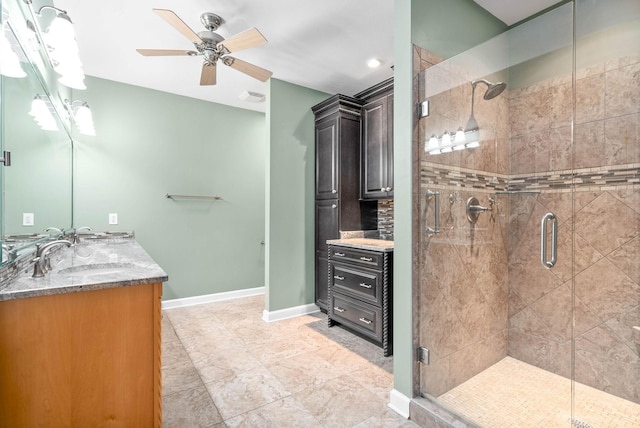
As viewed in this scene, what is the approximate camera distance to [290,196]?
3.46 meters

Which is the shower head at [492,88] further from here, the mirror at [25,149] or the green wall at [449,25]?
the mirror at [25,149]

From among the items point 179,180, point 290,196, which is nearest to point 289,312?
point 290,196

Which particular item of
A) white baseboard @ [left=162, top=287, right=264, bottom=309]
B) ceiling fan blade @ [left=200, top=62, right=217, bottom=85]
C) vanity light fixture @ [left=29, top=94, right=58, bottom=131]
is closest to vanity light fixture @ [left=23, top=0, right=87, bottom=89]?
vanity light fixture @ [left=29, top=94, right=58, bottom=131]

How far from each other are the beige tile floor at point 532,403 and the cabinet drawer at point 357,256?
1.02m

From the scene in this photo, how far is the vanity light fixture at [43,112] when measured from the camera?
173 cm

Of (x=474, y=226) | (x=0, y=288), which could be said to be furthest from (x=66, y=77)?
(x=474, y=226)

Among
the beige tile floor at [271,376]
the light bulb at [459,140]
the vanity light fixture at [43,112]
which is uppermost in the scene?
the vanity light fixture at [43,112]

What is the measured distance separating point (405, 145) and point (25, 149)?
2.07 meters

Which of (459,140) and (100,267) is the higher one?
(459,140)

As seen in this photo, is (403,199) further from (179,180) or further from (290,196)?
(179,180)

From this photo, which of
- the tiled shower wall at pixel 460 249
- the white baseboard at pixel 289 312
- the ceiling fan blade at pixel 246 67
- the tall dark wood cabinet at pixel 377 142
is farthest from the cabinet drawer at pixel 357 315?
the ceiling fan blade at pixel 246 67

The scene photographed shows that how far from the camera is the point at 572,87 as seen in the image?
2014 mm

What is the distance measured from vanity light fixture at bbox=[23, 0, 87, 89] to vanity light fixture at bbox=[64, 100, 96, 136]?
0.91 m

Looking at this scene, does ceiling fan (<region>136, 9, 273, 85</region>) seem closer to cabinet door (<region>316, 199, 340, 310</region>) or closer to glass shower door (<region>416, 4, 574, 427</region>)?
glass shower door (<region>416, 4, 574, 427</region>)
